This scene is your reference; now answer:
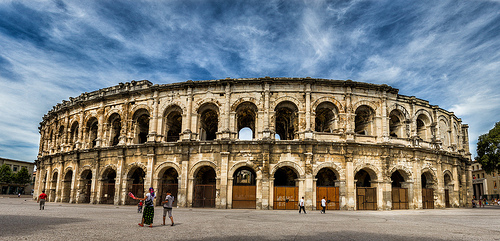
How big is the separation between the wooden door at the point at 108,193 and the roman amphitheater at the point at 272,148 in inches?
3.1

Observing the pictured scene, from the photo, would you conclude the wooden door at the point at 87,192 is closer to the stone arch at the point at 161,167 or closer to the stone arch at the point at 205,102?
the stone arch at the point at 161,167

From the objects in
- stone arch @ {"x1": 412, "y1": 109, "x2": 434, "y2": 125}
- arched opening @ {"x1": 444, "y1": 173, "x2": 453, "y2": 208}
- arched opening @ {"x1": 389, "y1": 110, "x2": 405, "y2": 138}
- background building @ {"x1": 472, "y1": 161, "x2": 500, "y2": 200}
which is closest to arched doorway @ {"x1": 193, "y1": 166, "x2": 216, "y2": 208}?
arched opening @ {"x1": 389, "y1": 110, "x2": 405, "y2": 138}

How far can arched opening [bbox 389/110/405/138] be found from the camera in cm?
2442

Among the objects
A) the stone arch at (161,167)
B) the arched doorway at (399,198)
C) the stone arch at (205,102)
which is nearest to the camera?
the arched doorway at (399,198)

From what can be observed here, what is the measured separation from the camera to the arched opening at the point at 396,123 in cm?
2442

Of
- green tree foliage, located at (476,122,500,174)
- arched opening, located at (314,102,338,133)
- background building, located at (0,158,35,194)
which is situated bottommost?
background building, located at (0,158,35,194)

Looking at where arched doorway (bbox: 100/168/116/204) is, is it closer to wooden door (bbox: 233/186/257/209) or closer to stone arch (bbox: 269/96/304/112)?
wooden door (bbox: 233/186/257/209)

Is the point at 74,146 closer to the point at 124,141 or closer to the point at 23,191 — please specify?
the point at 124,141

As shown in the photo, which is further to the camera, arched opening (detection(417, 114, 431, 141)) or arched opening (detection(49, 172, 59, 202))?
arched opening (detection(49, 172, 59, 202))

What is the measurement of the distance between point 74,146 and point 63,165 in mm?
2111

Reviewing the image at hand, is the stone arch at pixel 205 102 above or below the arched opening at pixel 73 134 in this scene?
above

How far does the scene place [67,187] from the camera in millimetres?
28484

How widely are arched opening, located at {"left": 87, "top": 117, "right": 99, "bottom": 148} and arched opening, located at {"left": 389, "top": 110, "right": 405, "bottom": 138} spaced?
24.1 m

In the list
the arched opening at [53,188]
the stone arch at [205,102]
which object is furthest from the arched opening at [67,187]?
the stone arch at [205,102]
